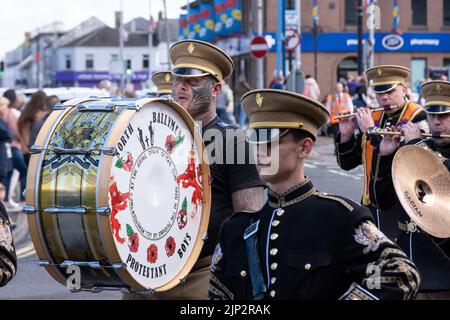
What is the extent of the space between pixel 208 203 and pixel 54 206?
0.93 metres

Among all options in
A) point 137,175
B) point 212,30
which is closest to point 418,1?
point 212,30

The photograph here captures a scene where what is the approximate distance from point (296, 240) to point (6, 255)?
3.78 feet

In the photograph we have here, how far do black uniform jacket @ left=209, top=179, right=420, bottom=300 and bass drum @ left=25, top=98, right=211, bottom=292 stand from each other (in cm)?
82

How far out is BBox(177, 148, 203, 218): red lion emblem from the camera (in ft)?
16.9

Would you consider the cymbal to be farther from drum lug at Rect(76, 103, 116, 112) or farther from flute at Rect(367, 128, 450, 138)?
drum lug at Rect(76, 103, 116, 112)

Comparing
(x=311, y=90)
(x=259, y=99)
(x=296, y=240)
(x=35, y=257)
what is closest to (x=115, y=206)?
(x=259, y=99)

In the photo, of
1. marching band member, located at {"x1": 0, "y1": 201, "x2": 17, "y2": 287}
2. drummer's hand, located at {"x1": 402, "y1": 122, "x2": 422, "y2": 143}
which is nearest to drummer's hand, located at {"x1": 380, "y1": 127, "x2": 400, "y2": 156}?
drummer's hand, located at {"x1": 402, "y1": 122, "x2": 422, "y2": 143}

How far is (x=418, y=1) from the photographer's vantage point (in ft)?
197

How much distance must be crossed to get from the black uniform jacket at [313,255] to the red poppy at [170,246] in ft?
3.64

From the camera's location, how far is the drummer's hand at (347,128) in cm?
728

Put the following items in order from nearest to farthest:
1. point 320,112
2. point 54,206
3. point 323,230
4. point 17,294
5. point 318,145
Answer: point 323,230
point 320,112
point 54,206
point 17,294
point 318,145

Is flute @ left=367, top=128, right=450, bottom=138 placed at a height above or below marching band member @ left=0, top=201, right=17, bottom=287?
above

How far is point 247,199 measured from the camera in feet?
17.7

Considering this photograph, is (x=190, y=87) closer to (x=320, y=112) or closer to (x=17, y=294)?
(x=320, y=112)
